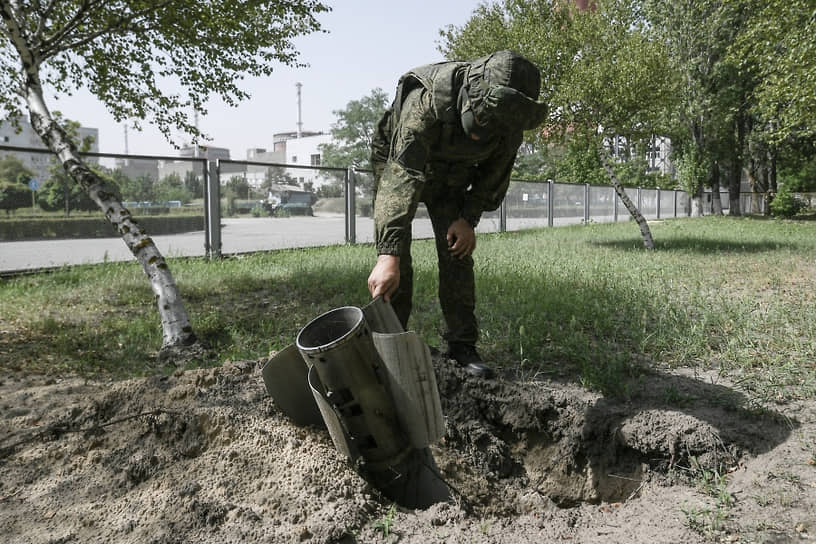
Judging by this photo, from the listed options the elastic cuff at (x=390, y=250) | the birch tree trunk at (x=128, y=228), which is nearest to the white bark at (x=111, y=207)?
the birch tree trunk at (x=128, y=228)

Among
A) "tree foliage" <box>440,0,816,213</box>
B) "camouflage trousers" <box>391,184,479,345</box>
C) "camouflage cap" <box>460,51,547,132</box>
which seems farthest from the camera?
"tree foliage" <box>440,0,816,213</box>

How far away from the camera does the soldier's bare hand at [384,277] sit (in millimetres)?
2232

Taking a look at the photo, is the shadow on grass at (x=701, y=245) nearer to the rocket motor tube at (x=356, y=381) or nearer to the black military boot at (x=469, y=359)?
the black military boot at (x=469, y=359)

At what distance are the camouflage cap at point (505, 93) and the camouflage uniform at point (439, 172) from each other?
0.13 feet

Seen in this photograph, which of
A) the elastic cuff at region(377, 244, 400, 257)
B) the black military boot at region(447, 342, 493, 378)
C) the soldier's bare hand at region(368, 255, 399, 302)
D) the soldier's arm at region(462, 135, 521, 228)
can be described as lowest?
the black military boot at region(447, 342, 493, 378)

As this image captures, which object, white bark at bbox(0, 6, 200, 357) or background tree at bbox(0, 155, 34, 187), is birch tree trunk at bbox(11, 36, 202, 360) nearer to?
white bark at bbox(0, 6, 200, 357)

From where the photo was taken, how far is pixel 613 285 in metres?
5.98

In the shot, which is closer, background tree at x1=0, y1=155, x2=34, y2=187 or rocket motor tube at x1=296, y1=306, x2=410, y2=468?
rocket motor tube at x1=296, y1=306, x2=410, y2=468

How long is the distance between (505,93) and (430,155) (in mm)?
618

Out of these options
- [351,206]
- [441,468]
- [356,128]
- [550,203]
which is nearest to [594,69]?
[351,206]

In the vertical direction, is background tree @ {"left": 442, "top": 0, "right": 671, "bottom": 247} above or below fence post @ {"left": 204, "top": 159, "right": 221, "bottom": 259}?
above

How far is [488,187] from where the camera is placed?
296 cm

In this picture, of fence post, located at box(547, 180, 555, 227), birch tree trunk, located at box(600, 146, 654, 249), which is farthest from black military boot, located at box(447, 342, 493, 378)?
fence post, located at box(547, 180, 555, 227)

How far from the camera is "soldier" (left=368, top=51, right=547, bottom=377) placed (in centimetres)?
226
